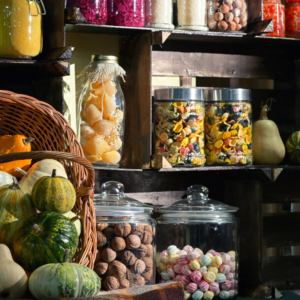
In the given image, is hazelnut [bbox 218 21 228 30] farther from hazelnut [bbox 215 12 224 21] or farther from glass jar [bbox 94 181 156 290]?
glass jar [bbox 94 181 156 290]

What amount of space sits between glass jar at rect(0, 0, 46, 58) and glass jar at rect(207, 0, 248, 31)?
494mm

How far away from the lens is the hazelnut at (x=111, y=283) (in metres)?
1.17

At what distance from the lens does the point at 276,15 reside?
5.04ft

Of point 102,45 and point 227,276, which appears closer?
point 227,276

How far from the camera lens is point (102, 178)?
4.96 feet

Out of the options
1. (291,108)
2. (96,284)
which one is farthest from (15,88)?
(291,108)

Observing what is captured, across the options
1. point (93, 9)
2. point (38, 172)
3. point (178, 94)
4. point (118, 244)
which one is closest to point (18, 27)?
point (93, 9)

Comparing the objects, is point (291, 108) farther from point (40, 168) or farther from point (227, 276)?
point (40, 168)

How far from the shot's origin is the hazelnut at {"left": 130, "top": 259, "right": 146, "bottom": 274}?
1.20 meters

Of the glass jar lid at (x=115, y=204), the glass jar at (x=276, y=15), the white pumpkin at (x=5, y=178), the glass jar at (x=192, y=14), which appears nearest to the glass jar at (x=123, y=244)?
the glass jar lid at (x=115, y=204)

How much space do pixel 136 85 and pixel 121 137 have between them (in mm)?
162

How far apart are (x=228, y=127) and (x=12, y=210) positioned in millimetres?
683

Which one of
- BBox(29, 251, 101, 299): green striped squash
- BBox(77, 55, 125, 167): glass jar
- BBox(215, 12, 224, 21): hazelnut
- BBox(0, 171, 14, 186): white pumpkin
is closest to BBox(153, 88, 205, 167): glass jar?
BBox(77, 55, 125, 167): glass jar

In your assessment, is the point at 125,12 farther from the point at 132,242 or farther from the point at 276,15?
the point at 132,242
